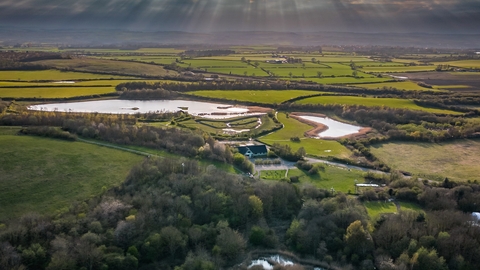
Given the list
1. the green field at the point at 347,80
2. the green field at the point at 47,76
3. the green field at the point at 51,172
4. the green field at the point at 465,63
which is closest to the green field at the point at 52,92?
the green field at the point at 47,76

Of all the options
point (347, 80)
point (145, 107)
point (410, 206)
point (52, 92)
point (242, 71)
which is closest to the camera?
point (410, 206)

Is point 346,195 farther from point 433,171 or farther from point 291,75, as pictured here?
point 291,75

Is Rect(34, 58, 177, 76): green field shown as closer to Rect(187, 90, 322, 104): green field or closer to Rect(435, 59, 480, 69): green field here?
Rect(187, 90, 322, 104): green field

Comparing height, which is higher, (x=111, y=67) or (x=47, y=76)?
(x=111, y=67)

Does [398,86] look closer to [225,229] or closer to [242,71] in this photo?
[242,71]

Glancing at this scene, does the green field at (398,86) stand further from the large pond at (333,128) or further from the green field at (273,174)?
the green field at (273,174)

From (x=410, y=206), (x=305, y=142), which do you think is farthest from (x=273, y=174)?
(x=305, y=142)

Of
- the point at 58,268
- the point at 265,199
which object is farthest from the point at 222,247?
the point at 58,268

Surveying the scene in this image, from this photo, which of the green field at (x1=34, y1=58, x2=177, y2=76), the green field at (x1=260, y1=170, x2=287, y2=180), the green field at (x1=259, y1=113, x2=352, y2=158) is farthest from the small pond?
the green field at (x1=34, y1=58, x2=177, y2=76)
